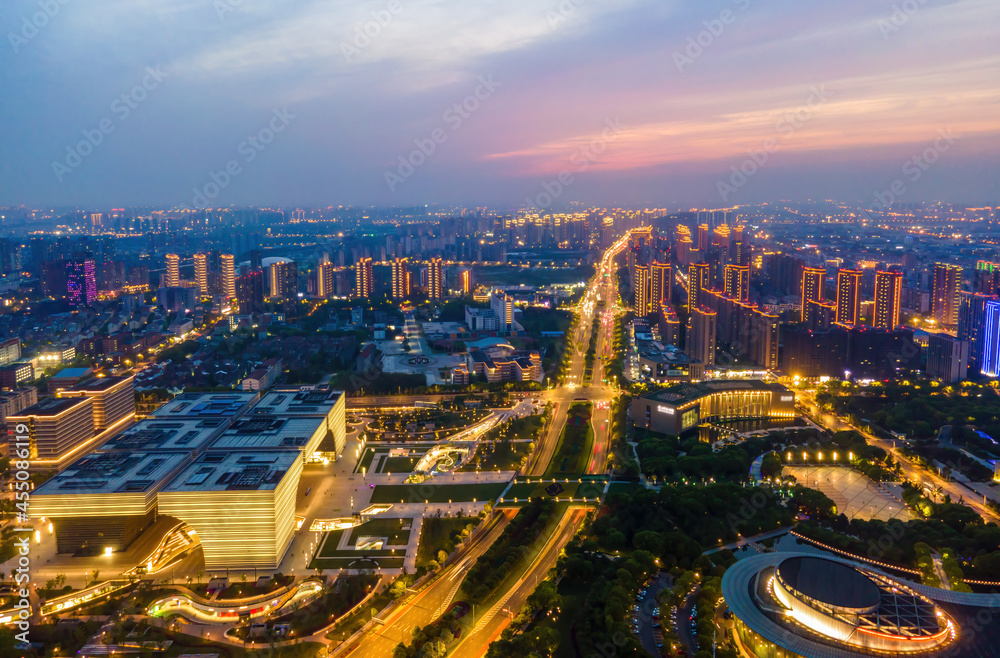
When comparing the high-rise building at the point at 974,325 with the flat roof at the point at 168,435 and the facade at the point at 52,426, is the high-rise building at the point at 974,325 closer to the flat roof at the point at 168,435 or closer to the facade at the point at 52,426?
the flat roof at the point at 168,435

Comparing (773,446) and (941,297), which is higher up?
(941,297)

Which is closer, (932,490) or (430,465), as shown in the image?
(932,490)

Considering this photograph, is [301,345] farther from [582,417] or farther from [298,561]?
[298,561]

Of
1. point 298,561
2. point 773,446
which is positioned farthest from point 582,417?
point 298,561

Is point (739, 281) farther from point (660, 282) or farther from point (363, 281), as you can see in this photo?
point (363, 281)

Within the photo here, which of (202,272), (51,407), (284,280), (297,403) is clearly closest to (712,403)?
(297,403)

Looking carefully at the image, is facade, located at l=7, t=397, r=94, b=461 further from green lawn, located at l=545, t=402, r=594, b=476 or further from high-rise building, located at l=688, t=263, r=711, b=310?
high-rise building, located at l=688, t=263, r=711, b=310
